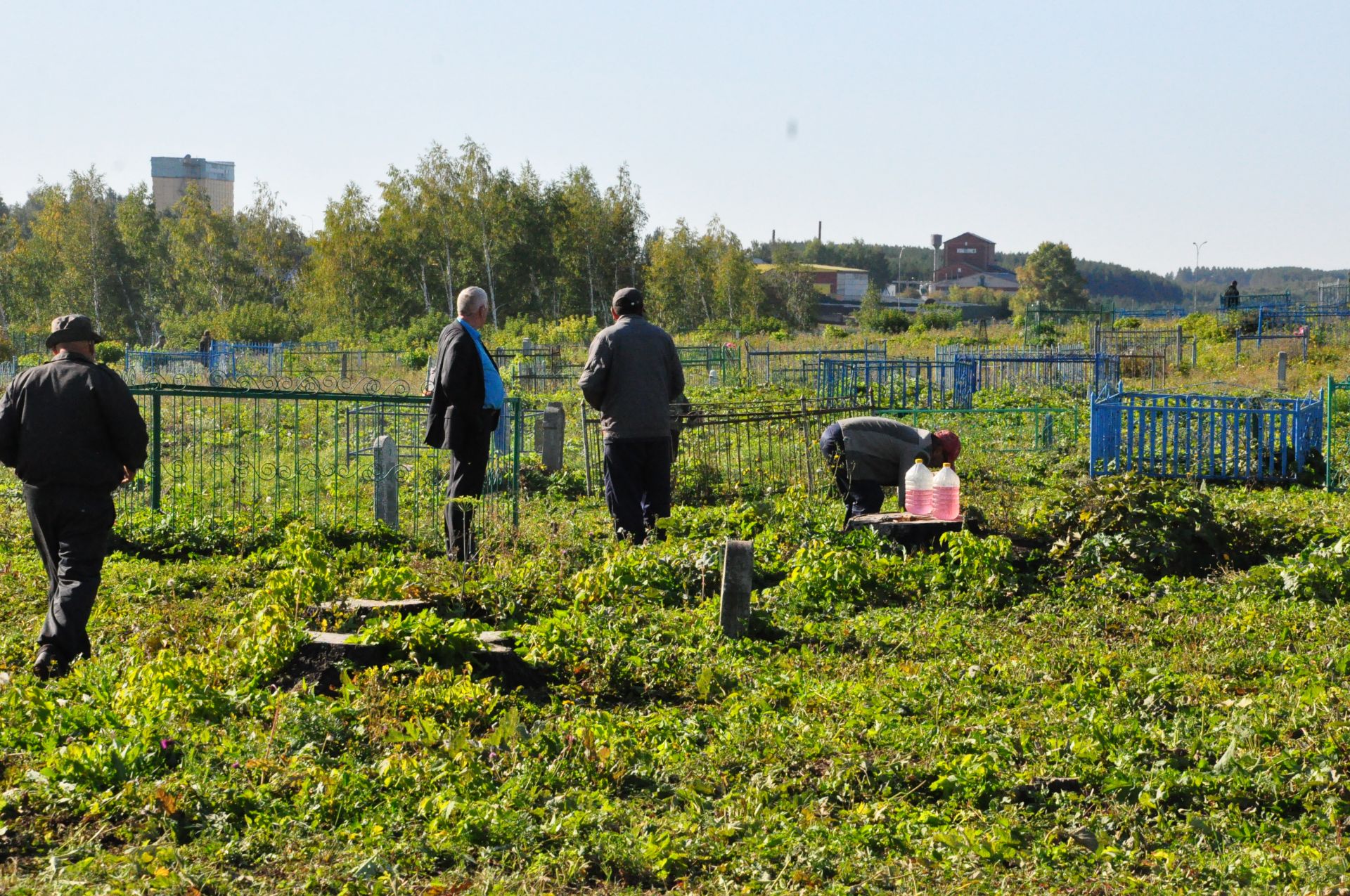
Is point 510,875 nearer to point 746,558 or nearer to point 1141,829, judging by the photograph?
point 1141,829

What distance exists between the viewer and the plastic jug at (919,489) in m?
8.54

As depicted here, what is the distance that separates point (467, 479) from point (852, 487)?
2.68m

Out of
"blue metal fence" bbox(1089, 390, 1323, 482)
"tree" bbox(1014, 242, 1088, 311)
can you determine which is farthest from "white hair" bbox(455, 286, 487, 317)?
"tree" bbox(1014, 242, 1088, 311)

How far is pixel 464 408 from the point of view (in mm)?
7746

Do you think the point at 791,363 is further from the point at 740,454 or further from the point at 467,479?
the point at 467,479

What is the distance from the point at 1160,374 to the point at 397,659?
2765 centimetres

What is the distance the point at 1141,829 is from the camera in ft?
12.9

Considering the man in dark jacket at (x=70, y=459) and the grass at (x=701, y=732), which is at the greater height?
the man in dark jacket at (x=70, y=459)

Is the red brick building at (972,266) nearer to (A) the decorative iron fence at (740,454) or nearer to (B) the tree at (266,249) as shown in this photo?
(B) the tree at (266,249)

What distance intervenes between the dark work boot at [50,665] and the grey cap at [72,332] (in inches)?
54.0

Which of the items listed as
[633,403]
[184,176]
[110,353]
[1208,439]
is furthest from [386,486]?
[184,176]

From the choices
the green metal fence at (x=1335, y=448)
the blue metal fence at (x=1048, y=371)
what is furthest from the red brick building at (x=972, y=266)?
the green metal fence at (x=1335, y=448)

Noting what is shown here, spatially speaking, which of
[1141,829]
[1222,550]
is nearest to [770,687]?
[1141,829]

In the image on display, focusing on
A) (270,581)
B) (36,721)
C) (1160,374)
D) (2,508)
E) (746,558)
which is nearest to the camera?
(36,721)
